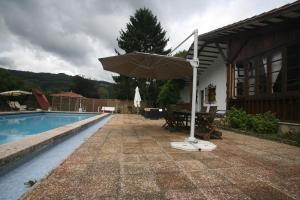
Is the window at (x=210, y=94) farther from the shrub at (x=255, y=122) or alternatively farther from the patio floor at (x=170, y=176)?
the patio floor at (x=170, y=176)

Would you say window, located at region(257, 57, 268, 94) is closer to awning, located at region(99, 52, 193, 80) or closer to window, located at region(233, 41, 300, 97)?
window, located at region(233, 41, 300, 97)

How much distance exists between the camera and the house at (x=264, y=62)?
23.8 ft

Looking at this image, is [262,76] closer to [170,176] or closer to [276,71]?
[276,71]

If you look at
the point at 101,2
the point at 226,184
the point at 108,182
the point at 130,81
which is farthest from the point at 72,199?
the point at 130,81

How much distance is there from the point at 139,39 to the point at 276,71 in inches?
889

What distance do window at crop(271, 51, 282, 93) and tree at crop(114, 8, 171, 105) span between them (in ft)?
66.3

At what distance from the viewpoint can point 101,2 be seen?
13.6m

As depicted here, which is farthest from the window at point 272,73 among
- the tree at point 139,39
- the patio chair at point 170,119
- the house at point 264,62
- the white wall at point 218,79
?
the tree at point 139,39

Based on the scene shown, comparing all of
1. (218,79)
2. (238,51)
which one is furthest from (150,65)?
(218,79)

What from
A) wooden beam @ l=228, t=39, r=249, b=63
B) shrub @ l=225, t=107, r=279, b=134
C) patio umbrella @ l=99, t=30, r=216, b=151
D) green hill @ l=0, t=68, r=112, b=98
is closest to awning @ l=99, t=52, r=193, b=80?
patio umbrella @ l=99, t=30, r=216, b=151

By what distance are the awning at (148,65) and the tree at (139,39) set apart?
19349 millimetres

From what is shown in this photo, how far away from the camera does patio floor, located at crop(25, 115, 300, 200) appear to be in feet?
7.92

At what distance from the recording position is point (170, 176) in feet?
9.80

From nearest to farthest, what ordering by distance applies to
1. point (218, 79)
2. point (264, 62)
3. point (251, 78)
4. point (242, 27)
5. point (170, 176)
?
point (170, 176) < point (264, 62) < point (242, 27) < point (251, 78) < point (218, 79)
